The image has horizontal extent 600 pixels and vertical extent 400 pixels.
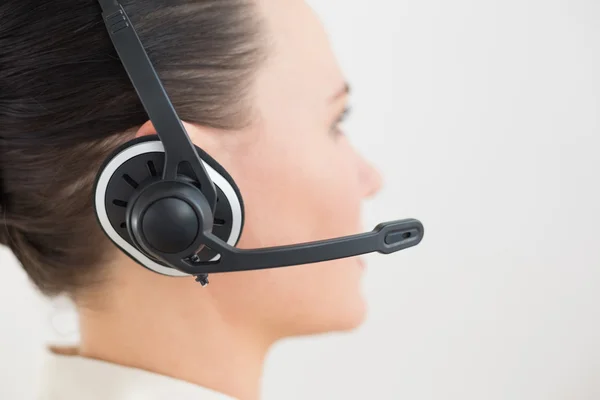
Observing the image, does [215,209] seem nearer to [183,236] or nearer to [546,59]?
[183,236]

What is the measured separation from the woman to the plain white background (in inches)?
22.0

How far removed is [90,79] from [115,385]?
352 mm

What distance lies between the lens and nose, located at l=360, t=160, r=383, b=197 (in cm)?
80

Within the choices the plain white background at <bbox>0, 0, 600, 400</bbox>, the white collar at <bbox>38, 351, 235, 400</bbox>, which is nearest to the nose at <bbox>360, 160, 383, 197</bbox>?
the white collar at <bbox>38, 351, 235, 400</bbox>

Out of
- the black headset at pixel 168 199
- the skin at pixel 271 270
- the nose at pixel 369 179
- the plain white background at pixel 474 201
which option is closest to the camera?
the black headset at pixel 168 199

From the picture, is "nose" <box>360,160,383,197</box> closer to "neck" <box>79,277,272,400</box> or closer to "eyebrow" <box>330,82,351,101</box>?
"eyebrow" <box>330,82,351,101</box>

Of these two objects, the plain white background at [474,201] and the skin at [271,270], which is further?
the plain white background at [474,201]

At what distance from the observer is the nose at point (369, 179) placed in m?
0.80

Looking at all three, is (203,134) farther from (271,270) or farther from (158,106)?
(271,270)

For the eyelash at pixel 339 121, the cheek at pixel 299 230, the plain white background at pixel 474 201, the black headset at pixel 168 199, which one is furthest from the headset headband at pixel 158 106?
the plain white background at pixel 474 201

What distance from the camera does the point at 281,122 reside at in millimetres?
692

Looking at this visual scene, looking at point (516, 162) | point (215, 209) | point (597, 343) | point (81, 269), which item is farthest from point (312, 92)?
point (597, 343)

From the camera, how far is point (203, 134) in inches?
25.3

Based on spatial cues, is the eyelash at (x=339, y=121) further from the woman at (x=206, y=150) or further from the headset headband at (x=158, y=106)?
the headset headband at (x=158, y=106)
